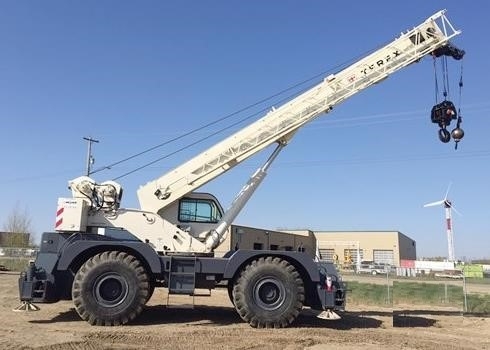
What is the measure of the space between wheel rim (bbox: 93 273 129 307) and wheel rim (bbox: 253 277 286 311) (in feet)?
10.6

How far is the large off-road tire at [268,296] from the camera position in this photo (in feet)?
41.0

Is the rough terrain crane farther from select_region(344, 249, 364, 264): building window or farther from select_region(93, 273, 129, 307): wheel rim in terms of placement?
select_region(344, 249, 364, 264): building window

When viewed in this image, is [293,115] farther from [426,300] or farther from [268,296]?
[426,300]

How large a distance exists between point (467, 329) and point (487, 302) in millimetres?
8198

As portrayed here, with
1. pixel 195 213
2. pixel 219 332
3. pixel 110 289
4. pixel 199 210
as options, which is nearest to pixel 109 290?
pixel 110 289

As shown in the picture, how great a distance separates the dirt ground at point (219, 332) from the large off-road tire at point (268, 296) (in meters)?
0.35

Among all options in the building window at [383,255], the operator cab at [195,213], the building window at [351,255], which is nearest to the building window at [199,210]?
the operator cab at [195,213]

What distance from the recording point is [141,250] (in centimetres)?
1252

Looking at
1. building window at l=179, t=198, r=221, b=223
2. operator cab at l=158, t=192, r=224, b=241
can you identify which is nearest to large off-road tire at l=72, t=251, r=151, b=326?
operator cab at l=158, t=192, r=224, b=241

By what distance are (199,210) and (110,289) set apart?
3373mm

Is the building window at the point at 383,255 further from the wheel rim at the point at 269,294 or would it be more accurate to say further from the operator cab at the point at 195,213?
the wheel rim at the point at 269,294

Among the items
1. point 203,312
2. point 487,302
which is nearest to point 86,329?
point 203,312

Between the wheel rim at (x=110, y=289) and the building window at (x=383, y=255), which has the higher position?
the building window at (x=383, y=255)

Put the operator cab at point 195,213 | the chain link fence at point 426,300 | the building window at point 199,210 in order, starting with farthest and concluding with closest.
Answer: the chain link fence at point 426,300
the building window at point 199,210
the operator cab at point 195,213
